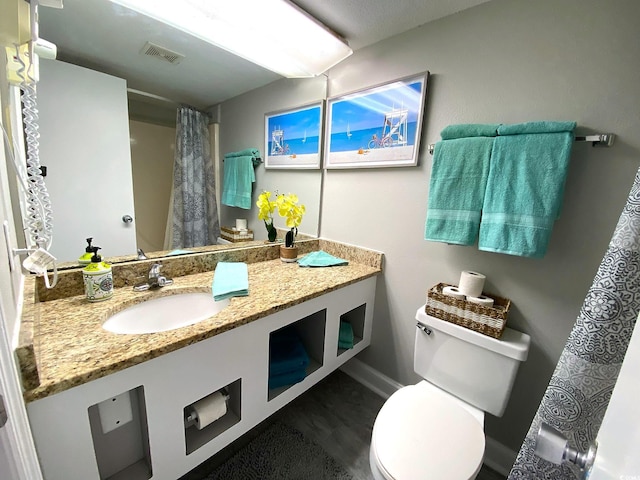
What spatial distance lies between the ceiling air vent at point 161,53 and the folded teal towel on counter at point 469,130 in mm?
1223

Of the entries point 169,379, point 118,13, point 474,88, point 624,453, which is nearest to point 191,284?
point 169,379

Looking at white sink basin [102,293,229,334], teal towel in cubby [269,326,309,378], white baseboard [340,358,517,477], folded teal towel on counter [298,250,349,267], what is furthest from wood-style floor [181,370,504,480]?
folded teal towel on counter [298,250,349,267]

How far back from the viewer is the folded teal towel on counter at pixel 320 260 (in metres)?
1.57

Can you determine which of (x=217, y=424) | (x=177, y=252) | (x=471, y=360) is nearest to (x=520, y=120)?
(x=471, y=360)

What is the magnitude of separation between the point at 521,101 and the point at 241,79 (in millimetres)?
1323

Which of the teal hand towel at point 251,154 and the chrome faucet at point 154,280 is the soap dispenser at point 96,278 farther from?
the teal hand towel at point 251,154

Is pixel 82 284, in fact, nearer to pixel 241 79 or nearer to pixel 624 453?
pixel 241 79

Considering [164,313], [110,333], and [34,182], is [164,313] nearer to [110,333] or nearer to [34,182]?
[110,333]

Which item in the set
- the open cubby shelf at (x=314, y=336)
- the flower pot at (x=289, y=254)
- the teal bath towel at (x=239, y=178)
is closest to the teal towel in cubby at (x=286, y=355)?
the open cubby shelf at (x=314, y=336)

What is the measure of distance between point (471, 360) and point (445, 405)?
0.22 meters

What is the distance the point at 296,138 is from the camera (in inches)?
65.5

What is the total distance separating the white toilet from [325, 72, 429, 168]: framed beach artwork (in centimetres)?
87

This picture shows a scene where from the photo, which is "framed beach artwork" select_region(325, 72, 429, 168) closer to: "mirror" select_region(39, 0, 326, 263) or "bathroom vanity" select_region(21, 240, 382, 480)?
"mirror" select_region(39, 0, 326, 263)

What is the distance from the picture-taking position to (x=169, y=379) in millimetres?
777
